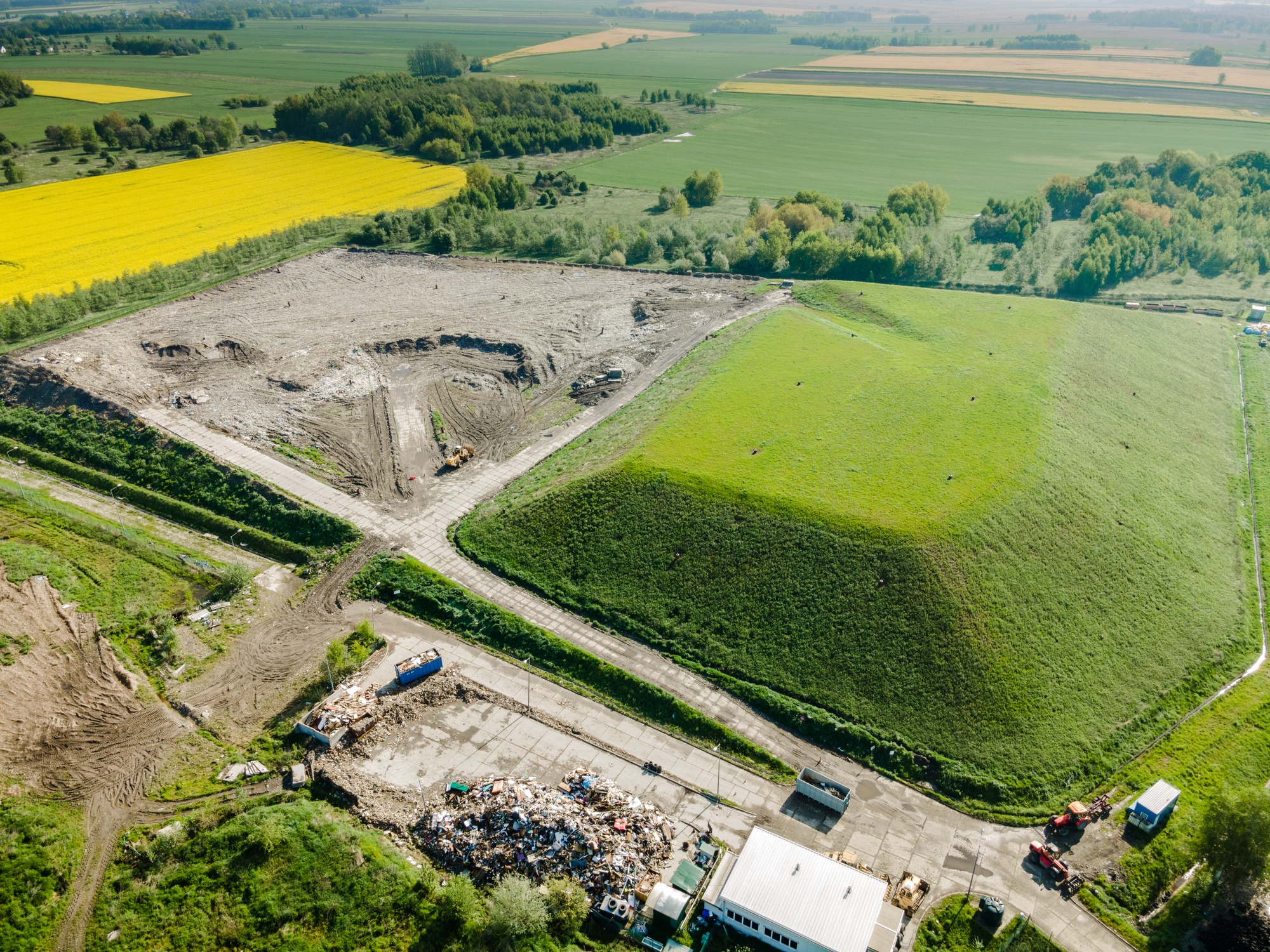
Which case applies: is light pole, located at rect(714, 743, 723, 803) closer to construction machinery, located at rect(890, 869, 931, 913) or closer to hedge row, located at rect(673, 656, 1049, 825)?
hedge row, located at rect(673, 656, 1049, 825)

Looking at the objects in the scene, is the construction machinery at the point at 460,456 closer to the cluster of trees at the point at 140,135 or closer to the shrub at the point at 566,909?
the shrub at the point at 566,909

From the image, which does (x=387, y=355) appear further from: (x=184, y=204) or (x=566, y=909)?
(x=184, y=204)

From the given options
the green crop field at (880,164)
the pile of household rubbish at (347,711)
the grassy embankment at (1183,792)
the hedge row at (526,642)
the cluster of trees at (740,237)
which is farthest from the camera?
the green crop field at (880,164)

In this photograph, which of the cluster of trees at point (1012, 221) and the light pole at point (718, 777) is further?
the cluster of trees at point (1012, 221)

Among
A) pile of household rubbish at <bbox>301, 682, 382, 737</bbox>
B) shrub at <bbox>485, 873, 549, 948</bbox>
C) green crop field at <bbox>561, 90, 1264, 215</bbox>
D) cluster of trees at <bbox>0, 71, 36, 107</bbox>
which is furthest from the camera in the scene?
cluster of trees at <bbox>0, 71, 36, 107</bbox>

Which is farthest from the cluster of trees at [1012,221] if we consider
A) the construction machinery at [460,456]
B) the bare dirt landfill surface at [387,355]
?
the construction machinery at [460,456]

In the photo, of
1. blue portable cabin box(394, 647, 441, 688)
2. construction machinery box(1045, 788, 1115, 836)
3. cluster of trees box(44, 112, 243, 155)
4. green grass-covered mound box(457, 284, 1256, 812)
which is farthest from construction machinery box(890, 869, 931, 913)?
cluster of trees box(44, 112, 243, 155)
